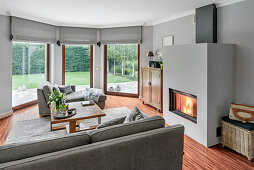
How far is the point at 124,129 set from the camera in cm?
158

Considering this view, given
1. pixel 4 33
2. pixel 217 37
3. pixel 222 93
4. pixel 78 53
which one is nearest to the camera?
pixel 222 93

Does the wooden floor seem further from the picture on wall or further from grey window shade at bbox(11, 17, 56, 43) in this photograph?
the picture on wall

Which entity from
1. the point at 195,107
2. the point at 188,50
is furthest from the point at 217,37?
the point at 195,107

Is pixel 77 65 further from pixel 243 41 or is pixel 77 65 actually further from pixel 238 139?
pixel 238 139

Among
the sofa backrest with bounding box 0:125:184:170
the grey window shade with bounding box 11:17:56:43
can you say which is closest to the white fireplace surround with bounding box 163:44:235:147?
the sofa backrest with bounding box 0:125:184:170

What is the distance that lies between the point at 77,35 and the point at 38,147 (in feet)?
17.2

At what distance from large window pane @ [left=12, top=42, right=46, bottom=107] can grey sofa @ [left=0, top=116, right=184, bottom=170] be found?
416cm

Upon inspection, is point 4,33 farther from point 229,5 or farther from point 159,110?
point 229,5

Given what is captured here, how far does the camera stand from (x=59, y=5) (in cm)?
364

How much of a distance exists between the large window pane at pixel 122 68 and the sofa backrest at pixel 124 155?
4506mm

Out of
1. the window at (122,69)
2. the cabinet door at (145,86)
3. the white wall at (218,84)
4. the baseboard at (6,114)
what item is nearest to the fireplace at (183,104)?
the white wall at (218,84)

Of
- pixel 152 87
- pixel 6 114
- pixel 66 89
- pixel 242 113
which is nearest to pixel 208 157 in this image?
pixel 242 113

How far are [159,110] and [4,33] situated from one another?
451 centimetres

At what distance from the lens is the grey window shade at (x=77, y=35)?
222 inches
